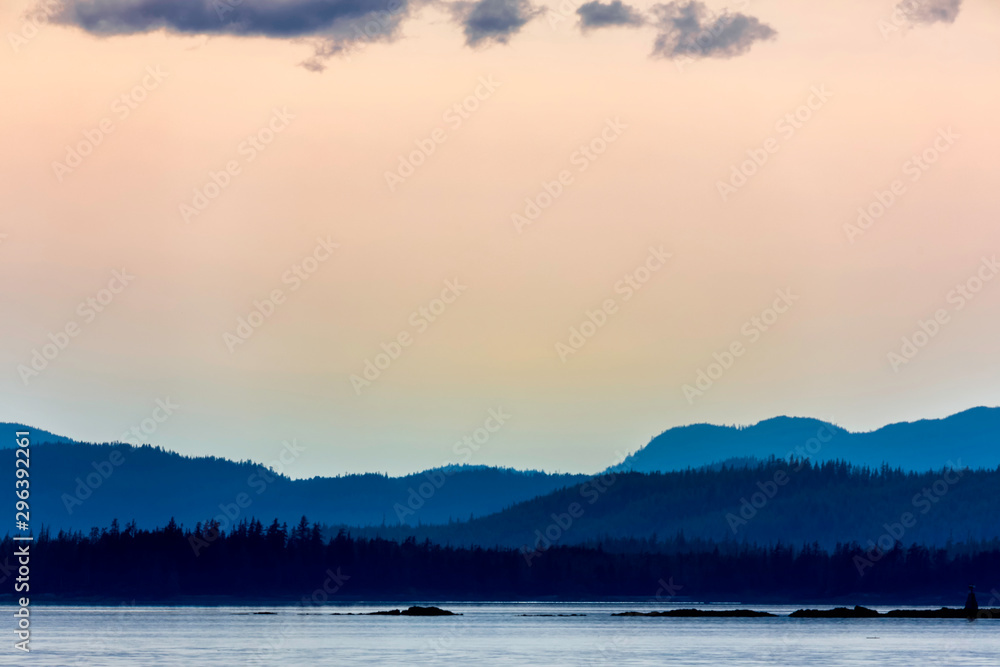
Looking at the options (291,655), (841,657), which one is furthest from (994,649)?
(291,655)

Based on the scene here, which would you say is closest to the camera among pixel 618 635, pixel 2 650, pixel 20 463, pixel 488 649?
pixel 20 463

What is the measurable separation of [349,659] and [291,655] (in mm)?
8326

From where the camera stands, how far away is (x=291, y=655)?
121 meters

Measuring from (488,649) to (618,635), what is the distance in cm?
3644

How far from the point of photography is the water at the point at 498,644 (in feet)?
380

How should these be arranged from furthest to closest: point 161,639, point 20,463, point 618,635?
point 618,635
point 161,639
point 20,463

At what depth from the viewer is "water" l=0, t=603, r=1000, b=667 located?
11569 centimetres

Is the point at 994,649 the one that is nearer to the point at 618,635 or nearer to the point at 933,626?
the point at 618,635

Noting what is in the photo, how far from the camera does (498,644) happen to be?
14112 cm

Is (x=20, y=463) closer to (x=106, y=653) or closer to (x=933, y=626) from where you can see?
(x=106, y=653)

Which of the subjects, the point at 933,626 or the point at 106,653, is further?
the point at 933,626

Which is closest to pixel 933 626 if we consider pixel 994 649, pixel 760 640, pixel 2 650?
pixel 760 640

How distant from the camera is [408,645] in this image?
138m

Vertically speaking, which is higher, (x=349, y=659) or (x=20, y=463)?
(x=20, y=463)
